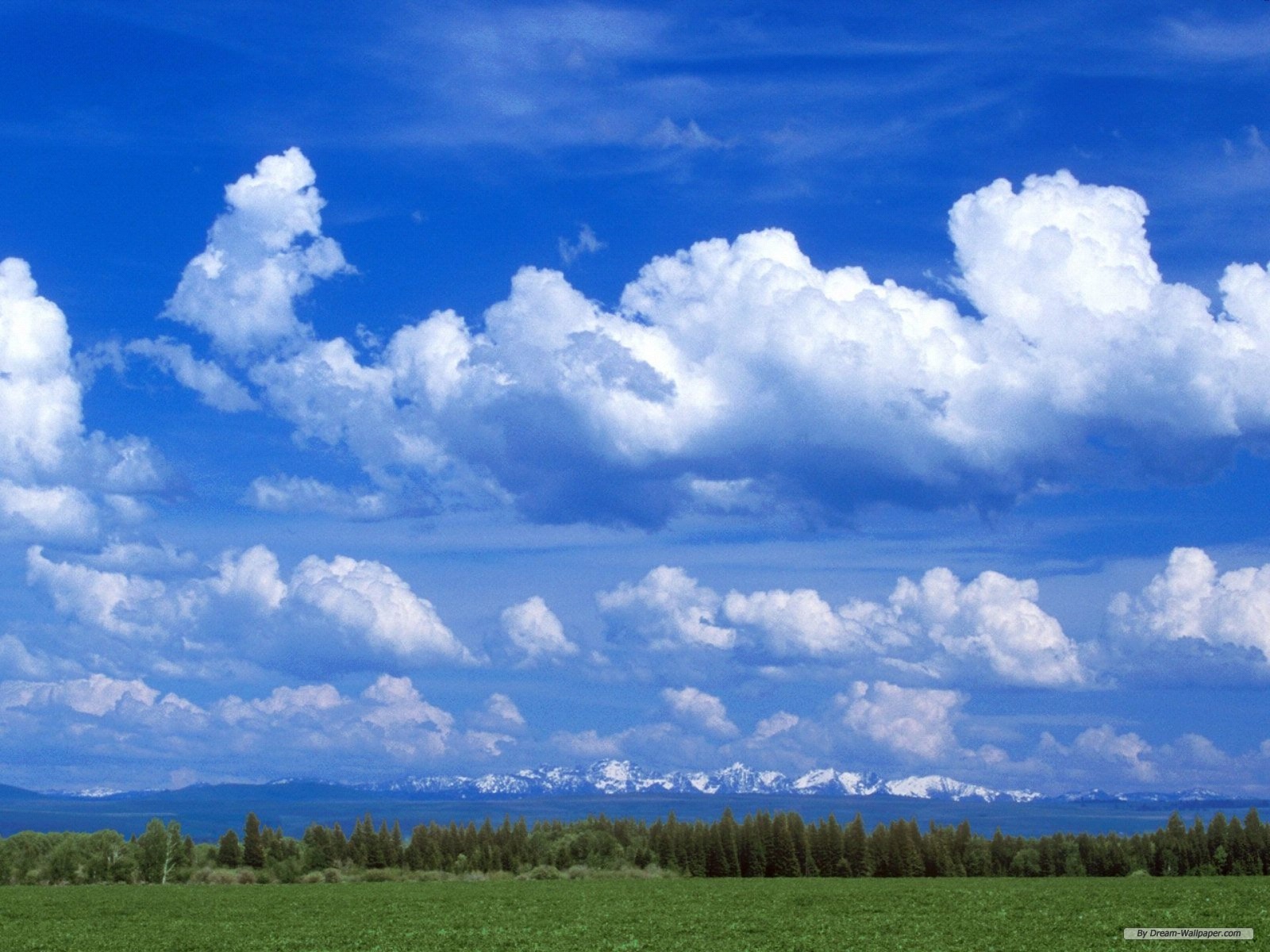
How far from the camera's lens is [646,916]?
3255 inches

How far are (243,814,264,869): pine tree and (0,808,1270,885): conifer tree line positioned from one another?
19 cm

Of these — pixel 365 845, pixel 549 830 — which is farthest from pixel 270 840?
pixel 549 830

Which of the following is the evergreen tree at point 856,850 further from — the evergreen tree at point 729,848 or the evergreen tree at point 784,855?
the evergreen tree at point 729,848

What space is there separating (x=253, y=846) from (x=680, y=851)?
2214 inches

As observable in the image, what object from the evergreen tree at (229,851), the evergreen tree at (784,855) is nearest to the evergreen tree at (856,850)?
the evergreen tree at (784,855)

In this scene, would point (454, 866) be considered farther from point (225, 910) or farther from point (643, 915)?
point (643, 915)

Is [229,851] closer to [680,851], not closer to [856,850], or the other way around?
[680,851]

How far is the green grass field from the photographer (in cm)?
6838

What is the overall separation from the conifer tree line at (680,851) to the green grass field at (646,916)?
52.4m

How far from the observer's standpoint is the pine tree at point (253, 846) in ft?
567

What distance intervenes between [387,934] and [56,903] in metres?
38.2

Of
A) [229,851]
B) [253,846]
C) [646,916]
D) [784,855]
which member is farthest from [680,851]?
[646,916]

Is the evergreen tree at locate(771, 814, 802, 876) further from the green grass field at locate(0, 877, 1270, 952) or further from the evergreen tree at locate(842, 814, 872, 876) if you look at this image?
the green grass field at locate(0, 877, 1270, 952)

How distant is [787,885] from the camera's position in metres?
114
